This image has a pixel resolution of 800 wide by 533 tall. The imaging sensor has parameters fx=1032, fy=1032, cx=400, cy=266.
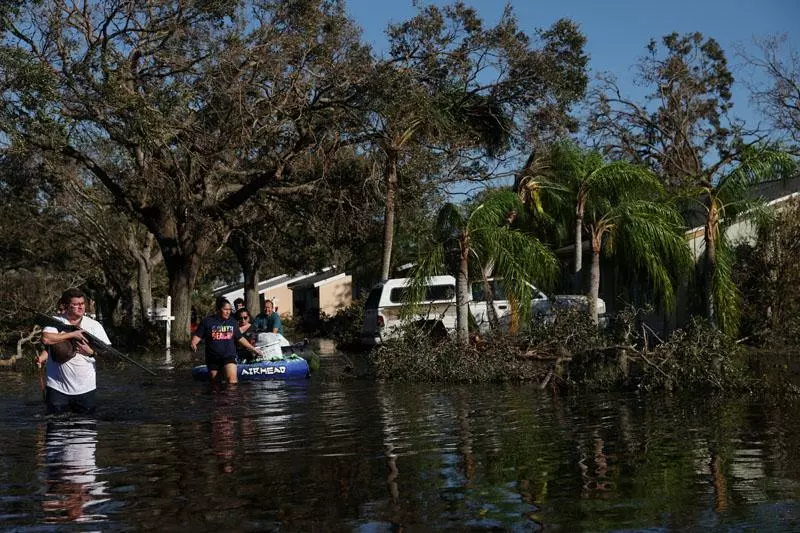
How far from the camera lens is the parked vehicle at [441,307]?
18266mm

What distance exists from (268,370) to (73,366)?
6910mm

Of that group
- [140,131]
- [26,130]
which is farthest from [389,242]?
[26,130]

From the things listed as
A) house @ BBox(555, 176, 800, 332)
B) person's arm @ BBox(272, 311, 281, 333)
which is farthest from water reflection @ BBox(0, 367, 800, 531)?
house @ BBox(555, 176, 800, 332)

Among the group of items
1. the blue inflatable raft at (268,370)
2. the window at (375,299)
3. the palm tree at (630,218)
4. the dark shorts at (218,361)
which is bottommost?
the blue inflatable raft at (268,370)

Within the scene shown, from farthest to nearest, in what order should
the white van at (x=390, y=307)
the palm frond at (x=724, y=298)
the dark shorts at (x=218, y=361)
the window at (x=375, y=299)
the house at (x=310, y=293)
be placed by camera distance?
the house at (x=310, y=293) < the window at (x=375, y=299) < the white van at (x=390, y=307) < the palm frond at (x=724, y=298) < the dark shorts at (x=218, y=361)

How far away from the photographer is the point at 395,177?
29359mm

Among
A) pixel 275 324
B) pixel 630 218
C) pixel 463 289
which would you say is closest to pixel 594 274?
pixel 630 218

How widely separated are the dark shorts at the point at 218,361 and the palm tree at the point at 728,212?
948 centimetres

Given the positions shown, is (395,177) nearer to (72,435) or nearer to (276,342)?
(276,342)

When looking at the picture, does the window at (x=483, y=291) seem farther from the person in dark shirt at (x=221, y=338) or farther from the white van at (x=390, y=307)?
the person in dark shirt at (x=221, y=338)

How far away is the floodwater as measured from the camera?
6.24 metres

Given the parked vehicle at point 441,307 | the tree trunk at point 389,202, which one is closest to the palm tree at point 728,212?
the parked vehicle at point 441,307

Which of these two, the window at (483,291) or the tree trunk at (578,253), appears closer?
the window at (483,291)

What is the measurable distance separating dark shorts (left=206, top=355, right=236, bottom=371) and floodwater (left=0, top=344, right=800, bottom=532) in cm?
194
